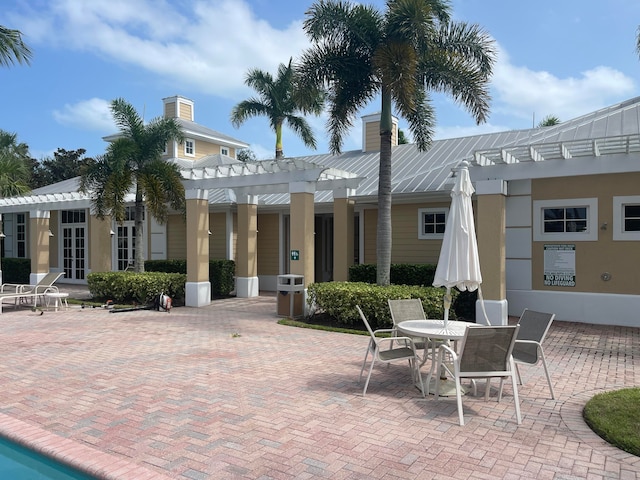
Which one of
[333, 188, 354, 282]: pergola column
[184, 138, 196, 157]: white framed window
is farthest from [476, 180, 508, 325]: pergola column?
[184, 138, 196, 157]: white framed window

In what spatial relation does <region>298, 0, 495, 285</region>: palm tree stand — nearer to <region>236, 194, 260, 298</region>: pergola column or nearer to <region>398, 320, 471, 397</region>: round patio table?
<region>398, 320, 471, 397</region>: round patio table

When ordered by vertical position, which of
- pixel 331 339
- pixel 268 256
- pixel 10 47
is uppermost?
pixel 10 47

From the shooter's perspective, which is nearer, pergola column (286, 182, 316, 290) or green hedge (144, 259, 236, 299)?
A: pergola column (286, 182, 316, 290)

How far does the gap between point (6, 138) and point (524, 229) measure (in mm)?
33922

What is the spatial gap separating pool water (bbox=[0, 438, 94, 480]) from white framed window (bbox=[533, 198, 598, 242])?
1073 centimetres

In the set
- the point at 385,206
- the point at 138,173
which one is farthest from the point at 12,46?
the point at 385,206

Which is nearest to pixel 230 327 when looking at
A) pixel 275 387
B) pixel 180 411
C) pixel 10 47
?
pixel 275 387

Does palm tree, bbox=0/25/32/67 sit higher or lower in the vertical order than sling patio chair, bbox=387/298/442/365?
higher

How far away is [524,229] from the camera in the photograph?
1201cm

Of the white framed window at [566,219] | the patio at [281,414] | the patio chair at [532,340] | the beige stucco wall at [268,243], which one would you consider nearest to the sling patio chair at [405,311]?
the patio at [281,414]

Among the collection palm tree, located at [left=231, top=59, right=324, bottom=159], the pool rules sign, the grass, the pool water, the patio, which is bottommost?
the pool water

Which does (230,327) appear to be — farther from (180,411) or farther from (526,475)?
(526,475)

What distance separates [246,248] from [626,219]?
1072 centimetres

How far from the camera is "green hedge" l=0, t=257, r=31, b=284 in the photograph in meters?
21.8
